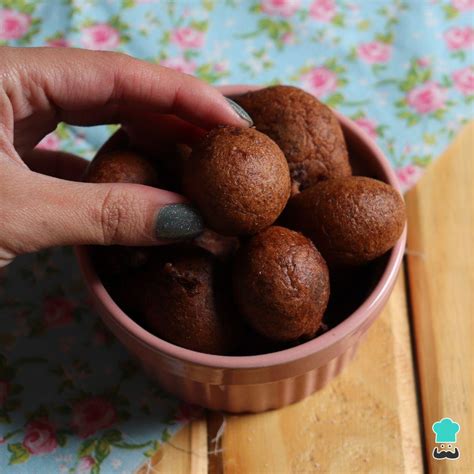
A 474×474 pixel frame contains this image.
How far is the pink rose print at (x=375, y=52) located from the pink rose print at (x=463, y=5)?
15 cm

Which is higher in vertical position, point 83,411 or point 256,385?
point 256,385

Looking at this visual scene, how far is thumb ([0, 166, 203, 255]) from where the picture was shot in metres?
0.69

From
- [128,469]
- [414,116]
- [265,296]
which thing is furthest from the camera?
[414,116]

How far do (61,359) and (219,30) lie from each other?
2.06 feet

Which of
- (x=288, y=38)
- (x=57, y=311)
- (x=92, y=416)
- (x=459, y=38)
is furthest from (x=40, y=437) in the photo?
(x=459, y=38)

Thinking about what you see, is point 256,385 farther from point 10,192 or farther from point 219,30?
point 219,30

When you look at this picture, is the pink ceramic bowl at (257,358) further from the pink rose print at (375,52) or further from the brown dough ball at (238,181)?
the pink rose print at (375,52)

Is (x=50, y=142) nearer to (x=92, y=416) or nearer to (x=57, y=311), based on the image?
(x=57, y=311)

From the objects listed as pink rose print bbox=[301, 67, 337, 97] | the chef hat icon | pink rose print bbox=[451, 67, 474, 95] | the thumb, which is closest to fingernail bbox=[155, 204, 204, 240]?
the thumb

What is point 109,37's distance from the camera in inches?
46.9

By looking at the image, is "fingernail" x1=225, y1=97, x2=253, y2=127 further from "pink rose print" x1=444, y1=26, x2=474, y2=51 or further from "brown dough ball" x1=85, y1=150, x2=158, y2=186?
"pink rose print" x1=444, y1=26, x2=474, y2=51

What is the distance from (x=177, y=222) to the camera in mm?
701

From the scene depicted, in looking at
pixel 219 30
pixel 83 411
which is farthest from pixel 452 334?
pixel 219 30

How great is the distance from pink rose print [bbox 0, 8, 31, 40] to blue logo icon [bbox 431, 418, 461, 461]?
2.95 ft
